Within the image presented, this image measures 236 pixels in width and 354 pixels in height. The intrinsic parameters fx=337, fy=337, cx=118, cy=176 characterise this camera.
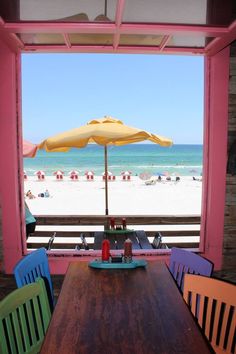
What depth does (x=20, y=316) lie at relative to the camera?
188 centimetres

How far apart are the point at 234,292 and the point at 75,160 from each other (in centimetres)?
3368

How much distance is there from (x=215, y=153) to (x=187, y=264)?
7.63ft

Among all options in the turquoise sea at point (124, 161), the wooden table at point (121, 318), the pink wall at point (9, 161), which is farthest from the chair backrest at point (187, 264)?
the turquoise sea at point (124, 161)

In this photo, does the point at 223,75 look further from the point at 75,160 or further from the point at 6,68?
the point at 75,160

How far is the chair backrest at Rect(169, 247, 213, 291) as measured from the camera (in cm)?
248

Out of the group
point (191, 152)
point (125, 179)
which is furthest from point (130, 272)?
point (191, 152)

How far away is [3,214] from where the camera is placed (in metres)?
4.57

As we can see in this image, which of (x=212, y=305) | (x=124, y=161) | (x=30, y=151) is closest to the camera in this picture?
(x=212, y=305)

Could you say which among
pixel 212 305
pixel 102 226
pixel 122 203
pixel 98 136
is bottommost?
pixel 122 203

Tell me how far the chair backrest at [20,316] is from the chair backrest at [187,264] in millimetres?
1142

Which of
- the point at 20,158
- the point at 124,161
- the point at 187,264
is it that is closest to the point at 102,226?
the point at 20,158

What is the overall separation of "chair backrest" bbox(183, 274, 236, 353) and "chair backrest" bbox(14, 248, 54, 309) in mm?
954

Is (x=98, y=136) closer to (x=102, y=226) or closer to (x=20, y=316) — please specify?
(x=102, y=226)

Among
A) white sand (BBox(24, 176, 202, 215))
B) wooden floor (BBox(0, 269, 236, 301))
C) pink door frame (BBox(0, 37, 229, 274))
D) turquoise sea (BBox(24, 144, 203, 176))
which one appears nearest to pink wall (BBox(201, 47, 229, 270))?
pink door frame (BBox(0, 37, 229, 274))
